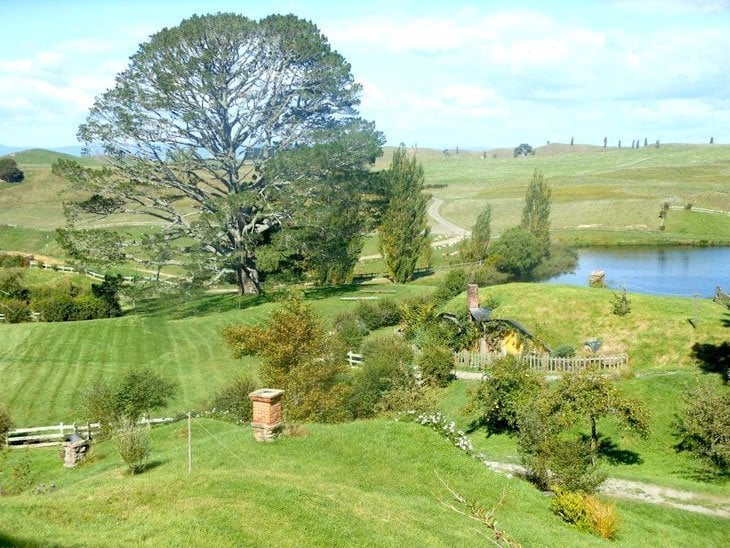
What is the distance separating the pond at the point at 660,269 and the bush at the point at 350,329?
25999 mm

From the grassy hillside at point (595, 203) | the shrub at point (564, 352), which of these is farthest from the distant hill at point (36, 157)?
the shrub at point (564, 352)

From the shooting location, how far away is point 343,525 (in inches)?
451

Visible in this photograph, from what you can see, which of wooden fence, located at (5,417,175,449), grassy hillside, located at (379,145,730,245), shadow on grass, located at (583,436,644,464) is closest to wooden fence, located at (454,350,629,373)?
shadow on grass, located at (583,436,644,464)

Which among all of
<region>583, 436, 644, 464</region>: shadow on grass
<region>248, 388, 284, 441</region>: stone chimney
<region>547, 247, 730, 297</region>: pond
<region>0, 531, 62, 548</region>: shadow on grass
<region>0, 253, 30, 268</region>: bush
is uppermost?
<region>0, 531, 62, 548</region>: shadow on grass

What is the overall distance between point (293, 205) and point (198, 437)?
28.0m

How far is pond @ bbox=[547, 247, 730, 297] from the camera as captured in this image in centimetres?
6084

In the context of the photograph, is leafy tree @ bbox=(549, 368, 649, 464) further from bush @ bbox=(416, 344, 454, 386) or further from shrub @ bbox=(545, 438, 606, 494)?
bush @ bbox=(416, 344, 454, 386)

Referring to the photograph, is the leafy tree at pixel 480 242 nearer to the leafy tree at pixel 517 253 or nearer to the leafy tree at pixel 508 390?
the leafy tree at pixel 517 253

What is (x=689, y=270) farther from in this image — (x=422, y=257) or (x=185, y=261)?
(x=185, y=261)

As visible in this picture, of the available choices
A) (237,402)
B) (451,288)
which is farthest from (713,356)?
(237,402)

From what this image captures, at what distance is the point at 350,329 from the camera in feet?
125

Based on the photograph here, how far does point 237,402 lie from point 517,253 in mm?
46871

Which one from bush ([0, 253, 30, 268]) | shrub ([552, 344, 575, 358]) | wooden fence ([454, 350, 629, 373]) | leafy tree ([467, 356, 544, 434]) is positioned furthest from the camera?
bush ([0, 253, 30, 268])

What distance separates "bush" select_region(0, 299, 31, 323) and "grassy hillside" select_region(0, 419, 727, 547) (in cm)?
2616
